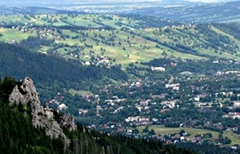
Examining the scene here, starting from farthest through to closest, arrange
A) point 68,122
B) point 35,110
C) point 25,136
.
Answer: point 68,122 → point 35,110 → point 25,136

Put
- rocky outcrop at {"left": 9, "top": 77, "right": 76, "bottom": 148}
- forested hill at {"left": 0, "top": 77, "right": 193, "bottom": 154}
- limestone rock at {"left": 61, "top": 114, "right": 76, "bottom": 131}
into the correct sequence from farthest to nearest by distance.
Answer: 1. limestone rock at {"left": 61, "top": 114, "right": 76, "bottom": 131}
2. rocky outcrop at {"left": 9, "top": 77, "right": 76, "bottom": 148}
3. forested hill at {"left": 0, "top": 77, "right": 193, "bottom": 154}

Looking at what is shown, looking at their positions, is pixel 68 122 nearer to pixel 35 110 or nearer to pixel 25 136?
pixel 35 110

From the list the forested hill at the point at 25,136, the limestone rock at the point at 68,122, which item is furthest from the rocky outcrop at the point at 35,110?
the limestone rock at the point at 68,122

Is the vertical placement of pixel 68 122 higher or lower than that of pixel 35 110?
lower

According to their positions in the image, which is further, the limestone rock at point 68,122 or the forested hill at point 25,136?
the limestone rock at point 68,122

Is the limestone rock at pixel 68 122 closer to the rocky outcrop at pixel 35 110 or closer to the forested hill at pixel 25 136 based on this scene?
the forested hill at pixel 25 136

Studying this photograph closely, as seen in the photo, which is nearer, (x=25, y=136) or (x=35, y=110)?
(x=25, y=136)

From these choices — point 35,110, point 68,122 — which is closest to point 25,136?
point 35,110

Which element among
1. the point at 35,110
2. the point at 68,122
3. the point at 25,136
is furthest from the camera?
the point at 68,122

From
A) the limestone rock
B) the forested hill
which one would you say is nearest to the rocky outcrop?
the forested hill

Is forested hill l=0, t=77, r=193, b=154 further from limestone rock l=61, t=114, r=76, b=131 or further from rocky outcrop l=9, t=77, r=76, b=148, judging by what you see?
limestone rock l=61, t=114, r=76, b=131

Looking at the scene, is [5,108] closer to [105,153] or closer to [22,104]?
[22,104]

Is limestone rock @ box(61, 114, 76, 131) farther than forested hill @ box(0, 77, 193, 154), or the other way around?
limestone rock @ box(61, 114, 76, 131)
